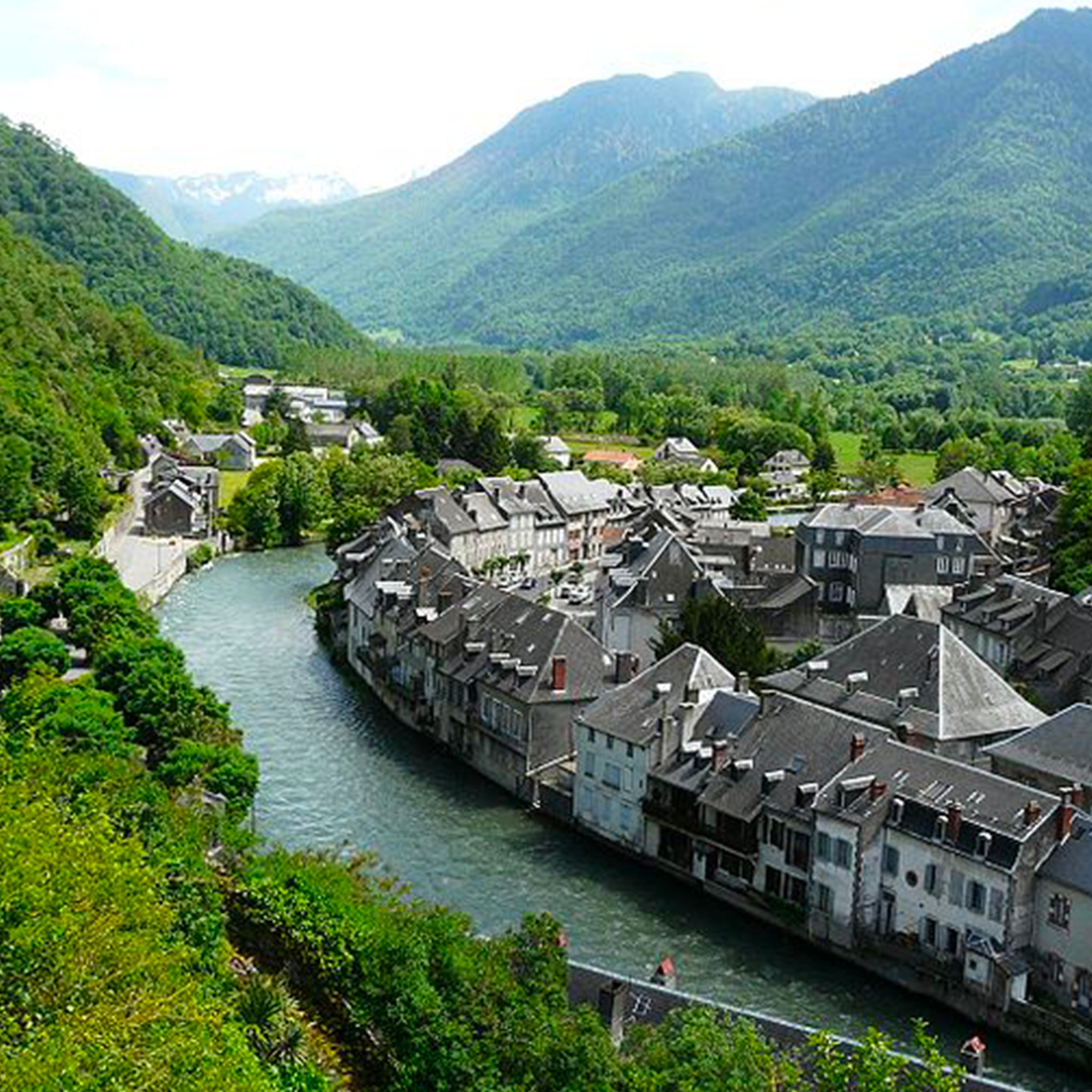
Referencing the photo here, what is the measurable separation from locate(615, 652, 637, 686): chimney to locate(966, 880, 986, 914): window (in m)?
15.6

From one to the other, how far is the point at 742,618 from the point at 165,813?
987 inches

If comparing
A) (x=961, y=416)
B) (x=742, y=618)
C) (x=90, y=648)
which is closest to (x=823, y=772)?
(x=742, y=618)

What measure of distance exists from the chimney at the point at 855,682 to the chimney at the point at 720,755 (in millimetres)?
6019

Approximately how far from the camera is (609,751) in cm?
4441

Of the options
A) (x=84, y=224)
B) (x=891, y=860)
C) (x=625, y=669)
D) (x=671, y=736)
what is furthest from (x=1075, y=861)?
(x=84, y=224)

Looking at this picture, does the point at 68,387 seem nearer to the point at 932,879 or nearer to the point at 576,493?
the point at 576,493

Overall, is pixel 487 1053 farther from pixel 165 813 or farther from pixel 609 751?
pixel 609 751

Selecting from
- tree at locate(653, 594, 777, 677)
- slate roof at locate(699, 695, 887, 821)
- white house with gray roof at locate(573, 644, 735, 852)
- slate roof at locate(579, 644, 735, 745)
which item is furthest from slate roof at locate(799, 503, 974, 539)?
slate roof at locate(699, 695, 887, 821)

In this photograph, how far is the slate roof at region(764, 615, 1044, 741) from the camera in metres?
44.2

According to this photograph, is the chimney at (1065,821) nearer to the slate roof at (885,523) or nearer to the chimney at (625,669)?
the chimney at (625,669)

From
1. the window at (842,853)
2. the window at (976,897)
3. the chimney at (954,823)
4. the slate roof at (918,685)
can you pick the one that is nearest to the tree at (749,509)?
the slate roof at (918,685)

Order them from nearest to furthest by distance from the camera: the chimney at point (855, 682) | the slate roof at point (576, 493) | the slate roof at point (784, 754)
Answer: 1. the slate roof at point (784, 754)
2. the chimney at point (855, 682)
3. the slate roof at point (576, 493)

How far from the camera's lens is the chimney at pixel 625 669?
48906mm

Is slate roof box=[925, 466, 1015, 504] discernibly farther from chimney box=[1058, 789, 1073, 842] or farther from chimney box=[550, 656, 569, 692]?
chimney box=[1058, 789, 1073, 842]
